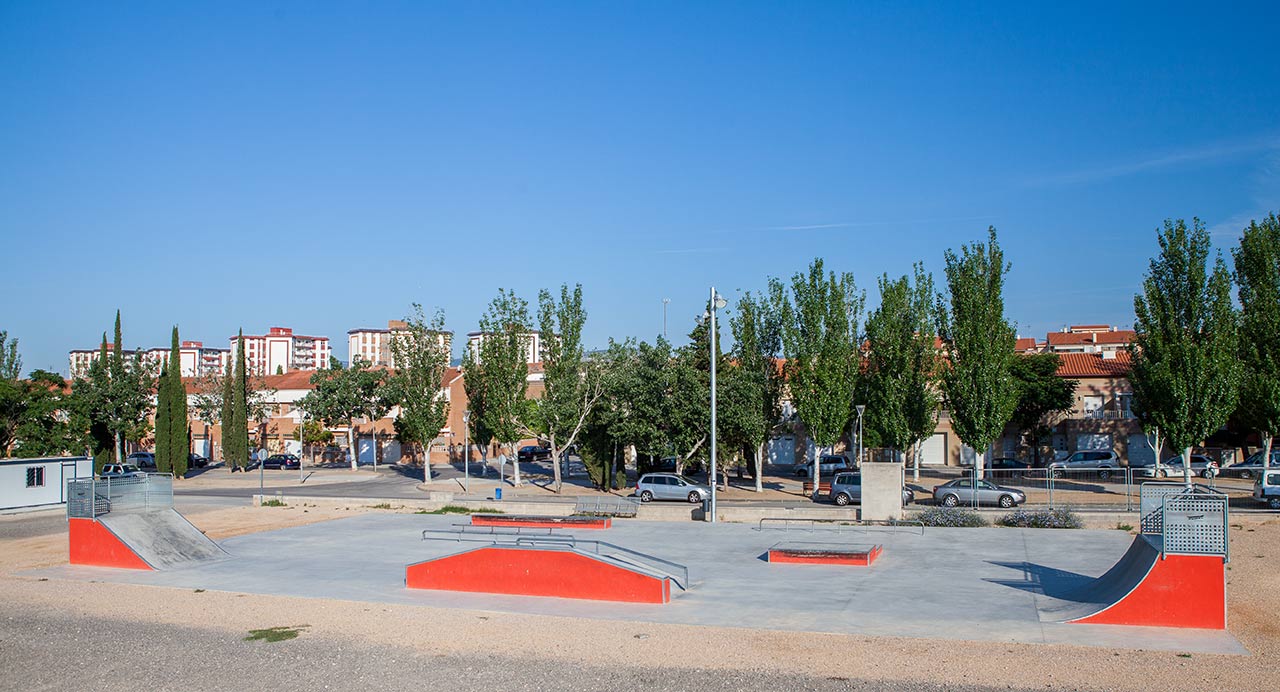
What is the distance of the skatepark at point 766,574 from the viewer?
46.7 ft

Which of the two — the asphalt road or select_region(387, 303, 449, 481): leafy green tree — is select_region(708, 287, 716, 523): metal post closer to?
the asphalt road

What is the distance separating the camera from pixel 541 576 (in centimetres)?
1777

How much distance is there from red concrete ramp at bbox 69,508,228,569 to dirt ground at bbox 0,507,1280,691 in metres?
1.77

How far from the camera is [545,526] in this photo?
998 inches

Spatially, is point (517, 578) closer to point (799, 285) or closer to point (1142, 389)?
point (799, 285)

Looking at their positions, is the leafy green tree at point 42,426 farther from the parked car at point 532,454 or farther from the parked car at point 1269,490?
the parked car at point 1269,490

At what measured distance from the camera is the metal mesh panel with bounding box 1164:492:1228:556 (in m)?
13.9

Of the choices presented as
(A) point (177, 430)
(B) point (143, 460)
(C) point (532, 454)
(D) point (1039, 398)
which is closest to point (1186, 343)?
(D) point (1039, 398)

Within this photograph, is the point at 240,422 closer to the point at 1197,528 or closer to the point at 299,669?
the point at 299,669

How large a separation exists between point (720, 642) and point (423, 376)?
41.7 metres

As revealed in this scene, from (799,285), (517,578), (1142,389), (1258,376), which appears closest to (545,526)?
(517,578)

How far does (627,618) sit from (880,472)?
15.8 meters

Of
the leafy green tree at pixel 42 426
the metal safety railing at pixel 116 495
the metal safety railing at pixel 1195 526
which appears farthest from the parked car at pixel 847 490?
the leafy green tree at pixel 42 426

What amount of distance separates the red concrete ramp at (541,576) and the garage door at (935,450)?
151 feet
